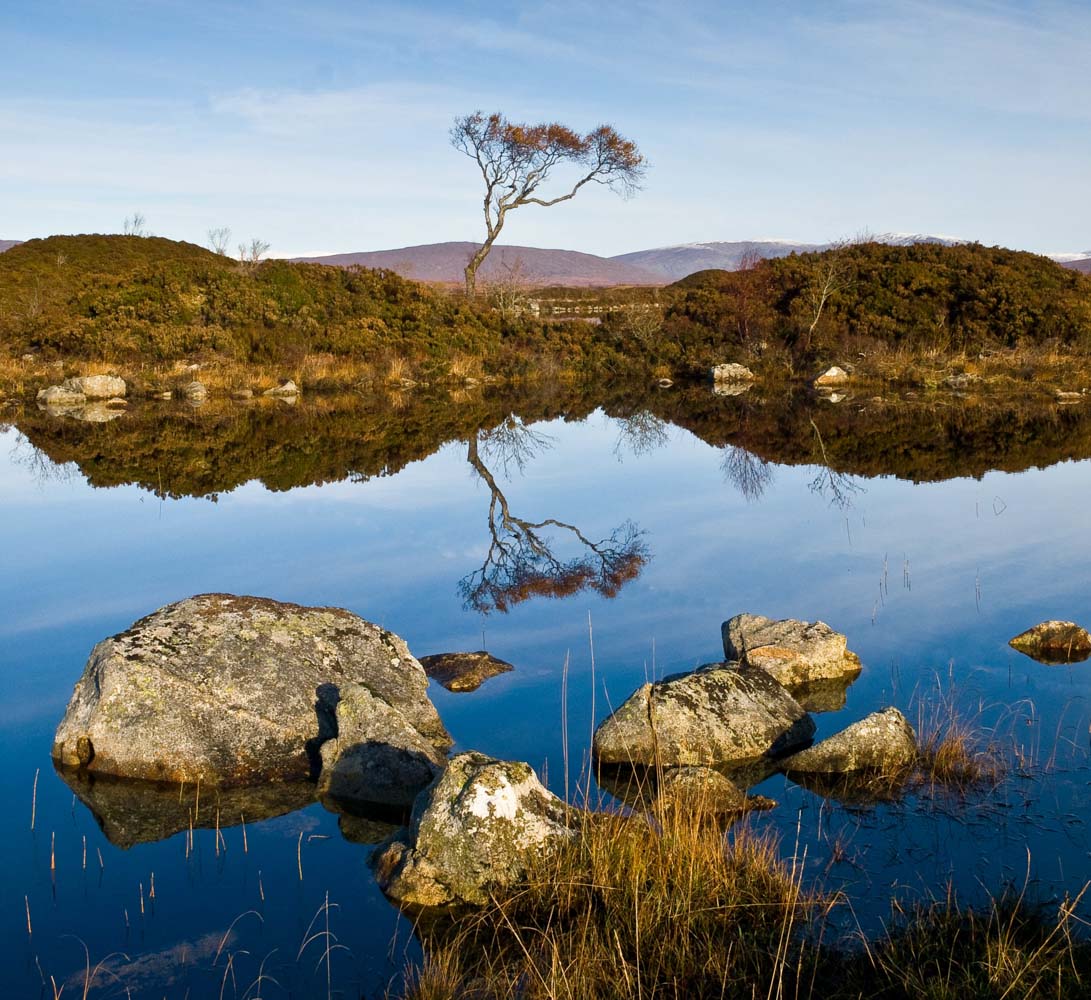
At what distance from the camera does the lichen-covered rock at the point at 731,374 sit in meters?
31.0

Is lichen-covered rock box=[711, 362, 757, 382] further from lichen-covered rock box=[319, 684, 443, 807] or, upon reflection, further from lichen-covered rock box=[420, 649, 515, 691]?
lichen-covered rock box=[319, 684, 443, 807]

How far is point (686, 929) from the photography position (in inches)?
144

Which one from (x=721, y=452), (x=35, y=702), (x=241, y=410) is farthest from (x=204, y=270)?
(x=35, y=702)

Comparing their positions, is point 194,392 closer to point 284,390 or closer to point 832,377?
point 284,390

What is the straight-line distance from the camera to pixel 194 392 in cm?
2536

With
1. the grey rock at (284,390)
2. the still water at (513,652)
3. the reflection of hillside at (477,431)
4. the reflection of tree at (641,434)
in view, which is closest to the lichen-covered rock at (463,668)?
the still water at (513,652)

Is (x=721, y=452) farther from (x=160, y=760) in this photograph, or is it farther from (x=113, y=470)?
(x=160, y=760)

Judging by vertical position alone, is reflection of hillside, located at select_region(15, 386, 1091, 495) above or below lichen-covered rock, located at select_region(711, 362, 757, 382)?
below

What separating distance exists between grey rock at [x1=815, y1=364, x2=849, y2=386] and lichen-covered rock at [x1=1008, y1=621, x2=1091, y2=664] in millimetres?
22220

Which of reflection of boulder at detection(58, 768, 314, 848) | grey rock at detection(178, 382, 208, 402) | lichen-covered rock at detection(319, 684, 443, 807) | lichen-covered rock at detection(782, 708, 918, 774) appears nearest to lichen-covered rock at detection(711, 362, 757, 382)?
grey rock at detection(178, 382, 208, 402)

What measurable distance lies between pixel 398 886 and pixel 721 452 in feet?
45.7

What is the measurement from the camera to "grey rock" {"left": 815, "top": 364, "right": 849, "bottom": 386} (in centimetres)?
2862

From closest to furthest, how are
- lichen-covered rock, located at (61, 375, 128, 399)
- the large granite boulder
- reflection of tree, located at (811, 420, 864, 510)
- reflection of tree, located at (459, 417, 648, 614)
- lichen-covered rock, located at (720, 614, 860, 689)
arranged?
the large granite boulder
lichen-covered rock, located at (720, 614, 860, 689)
reflection of tree, located at (459, 417, 648, 614)
reflection of tree, located at (811, 420, 864, 510)
lichen-covered rock, located at (61, 375, 128, 399)

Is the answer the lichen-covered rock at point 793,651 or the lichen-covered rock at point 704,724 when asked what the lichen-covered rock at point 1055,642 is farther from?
the lichen-covered rock at point 704,724
